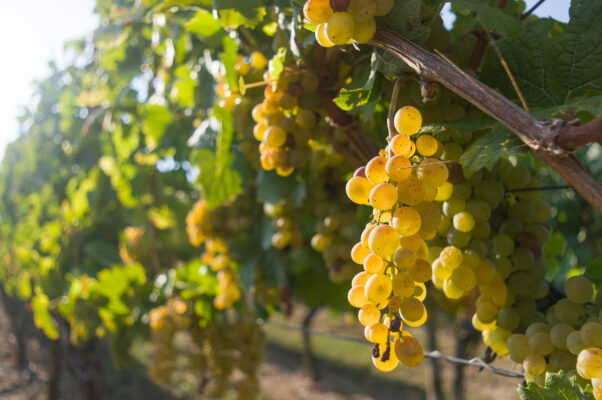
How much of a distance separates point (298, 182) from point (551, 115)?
3.09 feet

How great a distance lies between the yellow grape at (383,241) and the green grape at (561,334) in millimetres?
323

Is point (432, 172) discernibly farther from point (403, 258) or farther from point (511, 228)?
point (511, 228)

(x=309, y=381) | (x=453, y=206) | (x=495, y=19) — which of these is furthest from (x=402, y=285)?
(x=309, y=381)

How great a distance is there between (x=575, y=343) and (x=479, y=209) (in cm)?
25

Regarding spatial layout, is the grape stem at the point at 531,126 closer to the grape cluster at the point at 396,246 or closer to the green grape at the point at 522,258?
the grape cluster at the point at 396,246

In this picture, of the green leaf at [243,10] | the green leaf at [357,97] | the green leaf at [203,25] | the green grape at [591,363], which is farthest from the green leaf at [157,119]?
the green grape at [591,363]

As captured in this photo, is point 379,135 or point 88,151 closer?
point 379,135

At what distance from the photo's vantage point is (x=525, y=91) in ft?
2.64

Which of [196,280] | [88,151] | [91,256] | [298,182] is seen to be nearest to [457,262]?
[298,182]

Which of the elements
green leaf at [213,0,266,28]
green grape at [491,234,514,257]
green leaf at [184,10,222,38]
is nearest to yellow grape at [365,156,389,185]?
green grape at [491,234,514,257]

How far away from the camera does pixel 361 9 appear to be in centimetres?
65

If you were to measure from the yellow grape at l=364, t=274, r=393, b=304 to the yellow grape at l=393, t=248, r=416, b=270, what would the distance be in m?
0.03

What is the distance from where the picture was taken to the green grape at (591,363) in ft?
1.88

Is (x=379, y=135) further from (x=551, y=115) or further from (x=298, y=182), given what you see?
(x=551, y=115)
